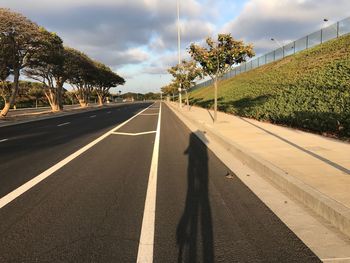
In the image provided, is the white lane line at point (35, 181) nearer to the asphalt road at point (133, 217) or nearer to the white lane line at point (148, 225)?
the asphalt road at point (133, 217)

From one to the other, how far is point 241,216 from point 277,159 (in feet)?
12.6

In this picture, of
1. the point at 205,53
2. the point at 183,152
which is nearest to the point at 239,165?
the point at 183,152

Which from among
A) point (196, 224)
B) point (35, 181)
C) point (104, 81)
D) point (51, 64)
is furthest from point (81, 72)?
point (196, 224)

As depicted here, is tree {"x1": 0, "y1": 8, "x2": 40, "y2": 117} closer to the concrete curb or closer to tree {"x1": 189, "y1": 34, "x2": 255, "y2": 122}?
tree {"x1": 189, "y1": 34, "x2": 255, "y2": 122}

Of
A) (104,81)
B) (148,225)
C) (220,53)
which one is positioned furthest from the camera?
(104,81)

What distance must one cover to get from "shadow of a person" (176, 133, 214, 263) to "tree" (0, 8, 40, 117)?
27.6 m

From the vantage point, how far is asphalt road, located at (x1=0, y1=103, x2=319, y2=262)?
4582 millimetres

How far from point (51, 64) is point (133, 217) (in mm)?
40700

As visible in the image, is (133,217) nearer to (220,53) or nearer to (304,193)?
(304,193)

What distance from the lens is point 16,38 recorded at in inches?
1305

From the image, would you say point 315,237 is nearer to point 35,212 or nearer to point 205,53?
point 35,212

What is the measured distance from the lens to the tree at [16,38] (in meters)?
32.2

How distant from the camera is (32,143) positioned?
15211 millimetres

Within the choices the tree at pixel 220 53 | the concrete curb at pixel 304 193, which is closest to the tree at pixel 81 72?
the tree at pixel 220 53
